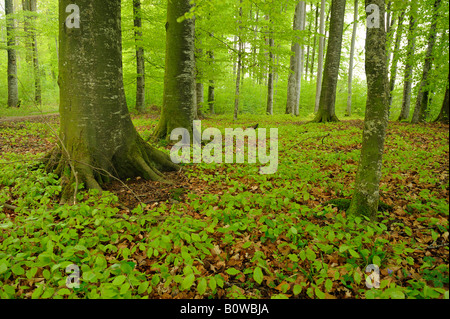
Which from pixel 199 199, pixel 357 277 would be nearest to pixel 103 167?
pixel 199 199

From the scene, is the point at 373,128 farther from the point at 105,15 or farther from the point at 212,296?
the point at 105,15

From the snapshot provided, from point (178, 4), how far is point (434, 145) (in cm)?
726

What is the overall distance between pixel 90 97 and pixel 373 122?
4.12 metres

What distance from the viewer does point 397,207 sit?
330 cm

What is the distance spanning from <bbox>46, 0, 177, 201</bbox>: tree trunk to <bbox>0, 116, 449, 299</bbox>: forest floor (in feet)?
1.22

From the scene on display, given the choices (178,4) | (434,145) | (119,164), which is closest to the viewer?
(119,164)

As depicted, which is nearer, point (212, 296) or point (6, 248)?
point (212, 296)

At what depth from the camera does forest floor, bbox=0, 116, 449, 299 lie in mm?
2051

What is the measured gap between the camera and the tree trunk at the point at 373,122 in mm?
2734

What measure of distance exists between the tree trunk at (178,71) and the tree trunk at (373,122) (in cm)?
461

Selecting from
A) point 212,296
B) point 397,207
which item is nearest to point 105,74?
point 212,296

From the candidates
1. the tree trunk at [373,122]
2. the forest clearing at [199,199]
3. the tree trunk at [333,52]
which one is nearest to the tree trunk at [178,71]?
the forest clearing at [199,199]

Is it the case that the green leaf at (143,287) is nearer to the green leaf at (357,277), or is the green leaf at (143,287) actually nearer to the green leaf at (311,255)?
the green leaf at (311,255)

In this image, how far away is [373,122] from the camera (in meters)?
2.88
